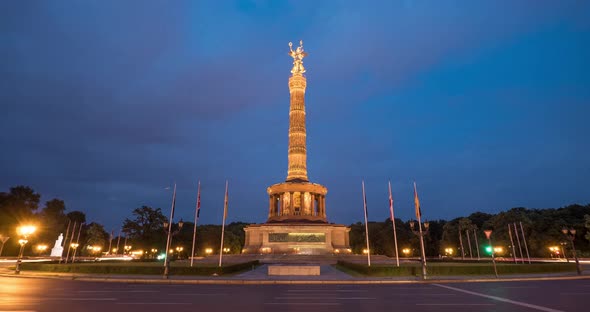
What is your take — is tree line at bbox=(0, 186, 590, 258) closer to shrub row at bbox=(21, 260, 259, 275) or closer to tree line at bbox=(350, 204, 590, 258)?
tree line at bbox=(350, 204, 590, 258)

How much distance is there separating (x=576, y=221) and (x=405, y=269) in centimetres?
6914

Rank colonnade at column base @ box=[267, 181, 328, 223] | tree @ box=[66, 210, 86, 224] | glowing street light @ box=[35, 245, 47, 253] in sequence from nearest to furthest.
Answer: colonnade at column base @ box=[267, 181, 328, 223], glowing street light @ box=[35, 245, 47, 253], tree @ box=[66, 210, 86, 224]

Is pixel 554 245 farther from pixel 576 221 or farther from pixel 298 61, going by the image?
pixel 298 61

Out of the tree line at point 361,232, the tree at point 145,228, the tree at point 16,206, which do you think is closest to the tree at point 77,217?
the tree line at point 361,232

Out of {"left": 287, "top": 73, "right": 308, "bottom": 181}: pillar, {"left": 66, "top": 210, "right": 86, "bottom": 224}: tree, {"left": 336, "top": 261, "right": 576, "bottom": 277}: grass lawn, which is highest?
{"left": 287, "top": 73, "right": 308, "bottom": 181}: pillar

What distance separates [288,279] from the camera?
22109 millimetres

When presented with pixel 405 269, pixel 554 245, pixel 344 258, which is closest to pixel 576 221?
pixel 554 245

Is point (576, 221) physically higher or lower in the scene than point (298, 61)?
lower

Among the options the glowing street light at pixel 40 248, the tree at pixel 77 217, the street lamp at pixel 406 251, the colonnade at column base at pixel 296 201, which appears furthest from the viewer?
the tree at pixel 77 217

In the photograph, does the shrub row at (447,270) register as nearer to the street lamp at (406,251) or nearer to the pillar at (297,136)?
the pillar at (297,136)

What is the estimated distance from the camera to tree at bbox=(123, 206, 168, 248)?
59.5 metres

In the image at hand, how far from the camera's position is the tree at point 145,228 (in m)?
59.5

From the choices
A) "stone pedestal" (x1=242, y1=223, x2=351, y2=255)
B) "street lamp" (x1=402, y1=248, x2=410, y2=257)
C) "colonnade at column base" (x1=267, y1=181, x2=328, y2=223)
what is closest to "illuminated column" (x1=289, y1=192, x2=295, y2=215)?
"colonnade at column base" (x1=267, y1=181, x2=328, y2=223)

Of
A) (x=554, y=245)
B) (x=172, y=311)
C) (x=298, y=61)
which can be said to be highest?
(x=298, y=61)
